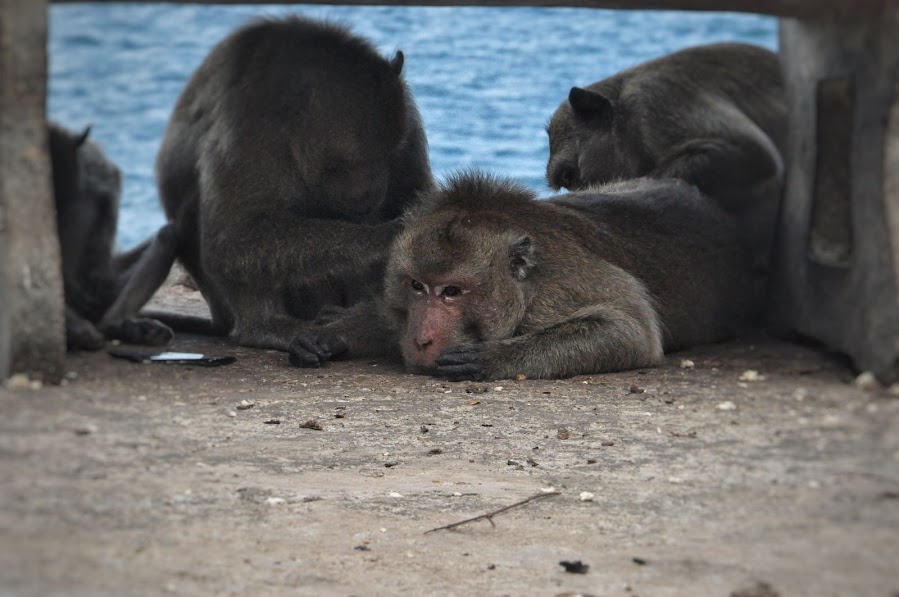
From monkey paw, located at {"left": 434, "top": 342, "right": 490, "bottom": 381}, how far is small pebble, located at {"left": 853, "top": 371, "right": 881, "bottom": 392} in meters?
2.40

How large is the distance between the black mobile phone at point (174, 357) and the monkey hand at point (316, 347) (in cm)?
37

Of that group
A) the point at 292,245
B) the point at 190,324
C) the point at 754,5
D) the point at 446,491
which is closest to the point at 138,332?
the point at 292,245

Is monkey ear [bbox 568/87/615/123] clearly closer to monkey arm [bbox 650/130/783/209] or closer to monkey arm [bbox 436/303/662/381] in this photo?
monkey arm [bbox 650/130/783/209]

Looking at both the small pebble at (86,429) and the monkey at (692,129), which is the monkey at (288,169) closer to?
the monkey at (692,129)

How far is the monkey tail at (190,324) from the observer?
6.97 meters

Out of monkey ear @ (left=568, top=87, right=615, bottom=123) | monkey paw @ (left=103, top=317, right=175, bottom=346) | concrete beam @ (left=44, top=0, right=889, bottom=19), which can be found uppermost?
concrete beam @ (left=44, top=0, right=889, bottom=19)

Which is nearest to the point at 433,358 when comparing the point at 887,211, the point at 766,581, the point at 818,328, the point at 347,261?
the point at 347,261

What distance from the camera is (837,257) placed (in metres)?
4.68

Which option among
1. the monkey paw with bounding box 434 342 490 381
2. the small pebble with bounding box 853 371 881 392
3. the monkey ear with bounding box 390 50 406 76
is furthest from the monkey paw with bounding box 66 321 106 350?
the small pebble with bounding box 853 371 881 392

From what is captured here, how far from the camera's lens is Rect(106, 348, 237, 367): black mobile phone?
15.3ft

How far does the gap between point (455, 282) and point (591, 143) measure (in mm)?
2332

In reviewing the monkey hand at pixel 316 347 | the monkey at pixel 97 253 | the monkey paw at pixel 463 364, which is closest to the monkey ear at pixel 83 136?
the monkey at pixel 97 253

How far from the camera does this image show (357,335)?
6434 mm

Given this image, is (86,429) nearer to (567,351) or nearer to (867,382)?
(867,382)
